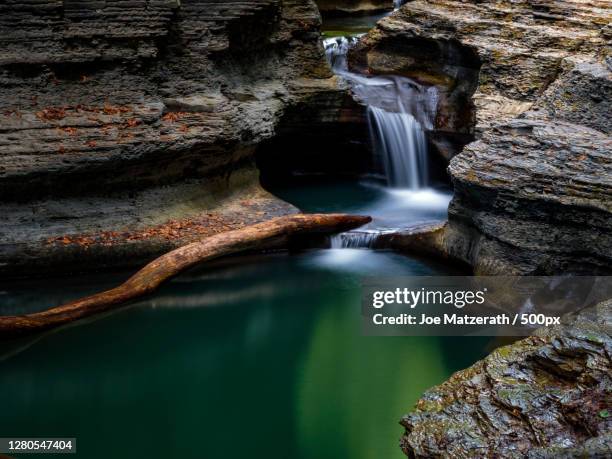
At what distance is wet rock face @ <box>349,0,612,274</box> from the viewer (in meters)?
8.30

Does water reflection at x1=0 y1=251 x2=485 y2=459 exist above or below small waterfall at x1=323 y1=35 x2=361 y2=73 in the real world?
below

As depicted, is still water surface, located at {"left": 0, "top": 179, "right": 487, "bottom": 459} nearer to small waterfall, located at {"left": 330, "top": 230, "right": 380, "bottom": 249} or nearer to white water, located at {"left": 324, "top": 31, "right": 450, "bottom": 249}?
small waterfall, located at {"left": 330, "top": 230, "right": 380, "bottom": 249}

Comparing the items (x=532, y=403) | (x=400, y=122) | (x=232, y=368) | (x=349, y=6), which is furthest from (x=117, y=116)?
(x=349, y=6)

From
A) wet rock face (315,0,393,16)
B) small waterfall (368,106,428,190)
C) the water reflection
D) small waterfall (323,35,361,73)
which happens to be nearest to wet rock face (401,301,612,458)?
the water reflection

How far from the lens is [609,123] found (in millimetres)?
8977

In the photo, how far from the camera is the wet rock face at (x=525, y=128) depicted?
830 centimetres

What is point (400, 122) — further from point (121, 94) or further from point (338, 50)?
point (121, 94)

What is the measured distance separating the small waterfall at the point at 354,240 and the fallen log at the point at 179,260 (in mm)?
138

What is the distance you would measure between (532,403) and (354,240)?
6.67 m

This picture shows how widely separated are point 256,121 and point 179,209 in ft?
6.39

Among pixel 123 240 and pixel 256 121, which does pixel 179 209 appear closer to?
pixel 123 240

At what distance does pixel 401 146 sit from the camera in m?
13.4

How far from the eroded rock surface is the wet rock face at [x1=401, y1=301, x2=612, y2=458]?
6.41 metres

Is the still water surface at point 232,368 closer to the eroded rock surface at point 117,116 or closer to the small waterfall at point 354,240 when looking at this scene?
the small waterfall at point 354,240
